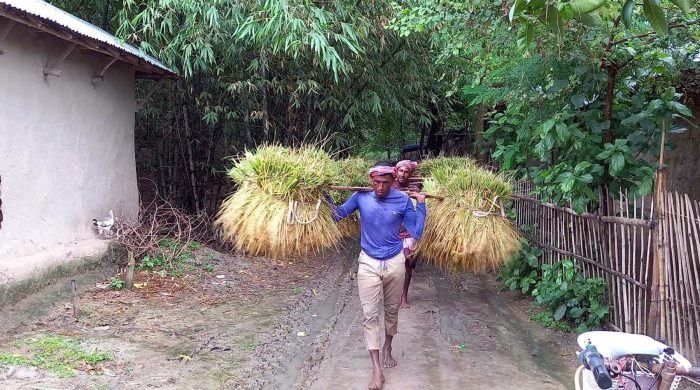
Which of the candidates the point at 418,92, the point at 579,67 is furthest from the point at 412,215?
the point at 418,92

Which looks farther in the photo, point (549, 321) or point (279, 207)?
point (549, 321)

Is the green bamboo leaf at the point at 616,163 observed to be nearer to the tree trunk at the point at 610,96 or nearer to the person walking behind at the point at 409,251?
the tree trunk at the point at 610,96

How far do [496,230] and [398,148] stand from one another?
12.3 meters

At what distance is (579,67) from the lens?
403cm

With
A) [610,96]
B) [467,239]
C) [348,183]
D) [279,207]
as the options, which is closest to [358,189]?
[279,207]

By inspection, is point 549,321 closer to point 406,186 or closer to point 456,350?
point 456,350

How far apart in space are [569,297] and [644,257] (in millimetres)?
1091

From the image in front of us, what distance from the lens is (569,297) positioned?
4.67 meters

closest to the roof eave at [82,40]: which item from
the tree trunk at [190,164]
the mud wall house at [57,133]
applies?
the mud wall house at [57,133]

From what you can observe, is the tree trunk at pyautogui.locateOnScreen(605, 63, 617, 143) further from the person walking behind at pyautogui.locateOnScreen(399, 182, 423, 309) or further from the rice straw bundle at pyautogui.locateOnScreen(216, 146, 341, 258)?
the rice straw bundle at pyautogui.locateOnScreen(216, 146, 341, 258)

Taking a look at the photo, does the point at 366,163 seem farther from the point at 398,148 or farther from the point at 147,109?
the point at 398,148

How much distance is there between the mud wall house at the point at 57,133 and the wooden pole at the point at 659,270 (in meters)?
4.75

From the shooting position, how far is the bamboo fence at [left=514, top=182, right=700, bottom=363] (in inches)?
128

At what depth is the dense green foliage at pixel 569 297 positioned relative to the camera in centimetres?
432
